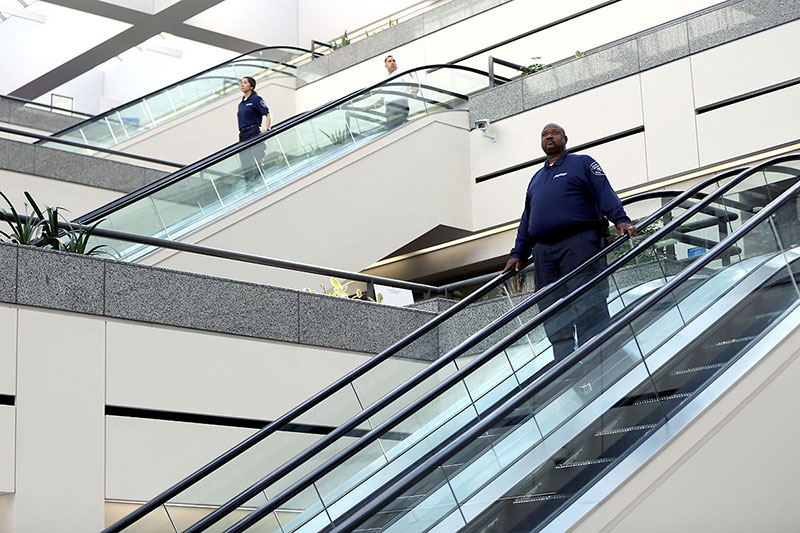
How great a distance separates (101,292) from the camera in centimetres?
687

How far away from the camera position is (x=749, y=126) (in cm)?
1069

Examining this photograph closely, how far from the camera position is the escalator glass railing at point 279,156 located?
29.9 feet

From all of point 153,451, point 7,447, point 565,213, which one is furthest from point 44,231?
point 565,213

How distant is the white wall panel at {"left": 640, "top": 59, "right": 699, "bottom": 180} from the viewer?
11.2m

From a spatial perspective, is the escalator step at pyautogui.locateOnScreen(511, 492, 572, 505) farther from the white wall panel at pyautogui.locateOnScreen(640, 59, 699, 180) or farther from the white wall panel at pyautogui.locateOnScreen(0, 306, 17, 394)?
the white wall panel at pyautogui.locateOnScreen(640, 59, 699, 180)

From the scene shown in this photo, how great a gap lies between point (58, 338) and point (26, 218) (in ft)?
2.66

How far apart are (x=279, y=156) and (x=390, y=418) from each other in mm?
6082

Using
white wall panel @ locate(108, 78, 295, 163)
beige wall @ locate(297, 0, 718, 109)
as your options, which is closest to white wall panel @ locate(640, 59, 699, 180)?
beige wall @ locate(297, 0, 718, 109)

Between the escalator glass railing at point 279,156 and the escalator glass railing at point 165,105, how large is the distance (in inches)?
120

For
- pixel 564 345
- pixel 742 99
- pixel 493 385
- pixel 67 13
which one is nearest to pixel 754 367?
pixel 564 345

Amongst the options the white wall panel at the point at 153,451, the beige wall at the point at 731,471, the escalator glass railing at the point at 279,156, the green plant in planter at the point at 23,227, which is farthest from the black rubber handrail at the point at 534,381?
the escalator glass railing at the point at 279,156

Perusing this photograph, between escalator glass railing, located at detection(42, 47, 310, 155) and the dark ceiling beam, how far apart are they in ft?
6.07

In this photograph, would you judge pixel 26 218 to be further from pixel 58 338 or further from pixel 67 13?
pixel 67 13

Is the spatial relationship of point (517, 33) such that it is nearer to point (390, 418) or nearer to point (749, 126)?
point (749, 126)
